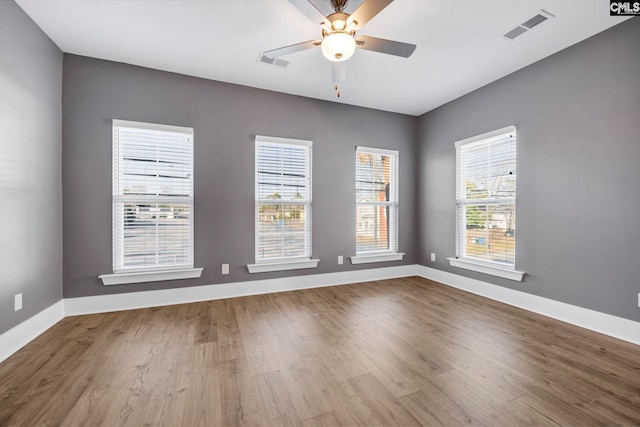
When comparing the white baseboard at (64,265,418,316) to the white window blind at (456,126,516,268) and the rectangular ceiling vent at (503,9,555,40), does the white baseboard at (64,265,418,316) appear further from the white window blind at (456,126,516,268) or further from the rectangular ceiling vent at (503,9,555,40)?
the rectangular ceiling vent at (503,9,555,40)

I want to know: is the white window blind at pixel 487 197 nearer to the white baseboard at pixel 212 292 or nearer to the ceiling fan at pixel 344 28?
the white baseboard at pixel 212 292

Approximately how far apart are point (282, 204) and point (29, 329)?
2.76m

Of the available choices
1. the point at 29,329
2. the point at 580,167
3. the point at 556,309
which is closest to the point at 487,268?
the point at 556,309

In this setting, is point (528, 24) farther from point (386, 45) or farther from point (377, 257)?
point (377, 257)

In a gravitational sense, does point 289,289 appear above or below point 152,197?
below

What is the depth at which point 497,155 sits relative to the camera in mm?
3537

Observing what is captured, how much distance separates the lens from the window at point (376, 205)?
14.4 ft

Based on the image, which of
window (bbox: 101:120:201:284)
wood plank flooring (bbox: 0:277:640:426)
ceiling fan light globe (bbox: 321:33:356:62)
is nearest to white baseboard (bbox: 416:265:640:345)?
wood plank flooring (bbox: 0:277:640:426)

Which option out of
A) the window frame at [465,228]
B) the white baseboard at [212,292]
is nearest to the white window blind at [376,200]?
the white baseboard at [212,292]

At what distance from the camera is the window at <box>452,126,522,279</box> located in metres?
3.37

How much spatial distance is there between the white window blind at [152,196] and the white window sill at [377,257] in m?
2.42

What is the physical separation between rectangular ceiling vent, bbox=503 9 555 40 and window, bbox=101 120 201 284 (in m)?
3.61

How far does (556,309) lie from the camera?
288 cm

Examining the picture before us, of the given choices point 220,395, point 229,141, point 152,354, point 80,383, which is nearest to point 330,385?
point 220,395
